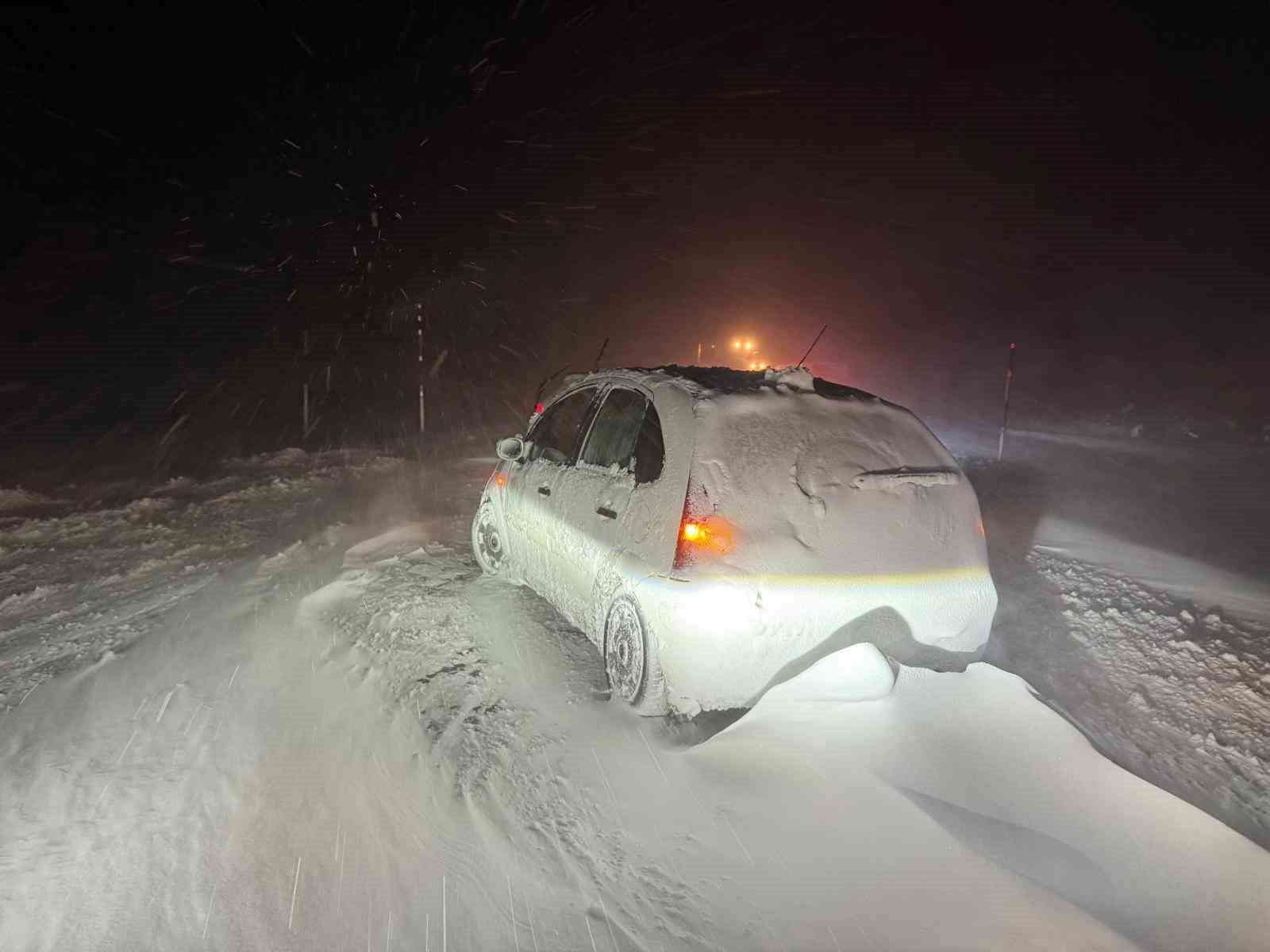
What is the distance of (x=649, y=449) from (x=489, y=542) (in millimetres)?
2449

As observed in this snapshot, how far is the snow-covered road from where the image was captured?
2.36 m

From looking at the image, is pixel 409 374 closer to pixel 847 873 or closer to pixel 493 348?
pixel 493 348

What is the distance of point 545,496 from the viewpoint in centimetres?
510

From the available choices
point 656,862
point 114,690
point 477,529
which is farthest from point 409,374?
point 656,862

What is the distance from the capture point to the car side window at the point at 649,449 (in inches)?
155

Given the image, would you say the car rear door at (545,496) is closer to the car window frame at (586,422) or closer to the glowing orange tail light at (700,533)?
the car window frame at (586,422)

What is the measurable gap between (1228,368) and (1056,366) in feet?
22.9

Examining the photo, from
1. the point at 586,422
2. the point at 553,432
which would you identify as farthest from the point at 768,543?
the point at 553,432

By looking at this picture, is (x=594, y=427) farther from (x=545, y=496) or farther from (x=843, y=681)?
(x=843, y=681)

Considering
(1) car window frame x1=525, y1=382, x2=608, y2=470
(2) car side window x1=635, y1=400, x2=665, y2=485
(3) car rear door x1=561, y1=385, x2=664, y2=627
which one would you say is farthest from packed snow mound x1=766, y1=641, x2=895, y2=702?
(1) car window frame x1=525, y1=382, x2=608, y2=470

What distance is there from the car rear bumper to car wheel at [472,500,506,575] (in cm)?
246

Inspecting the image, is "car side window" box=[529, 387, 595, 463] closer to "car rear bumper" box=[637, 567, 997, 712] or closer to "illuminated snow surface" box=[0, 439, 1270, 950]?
"illuminated snow surface" box=[0, 439, 1270, 950]

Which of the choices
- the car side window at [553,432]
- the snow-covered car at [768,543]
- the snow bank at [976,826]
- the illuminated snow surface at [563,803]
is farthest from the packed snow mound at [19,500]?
the snow bank at [976,826]

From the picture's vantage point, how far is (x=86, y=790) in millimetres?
3158
